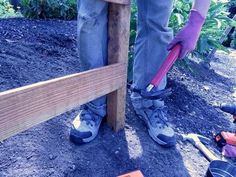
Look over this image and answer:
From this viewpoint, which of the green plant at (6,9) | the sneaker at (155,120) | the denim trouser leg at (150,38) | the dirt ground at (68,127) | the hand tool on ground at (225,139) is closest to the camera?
the dirt ground at (68,127)

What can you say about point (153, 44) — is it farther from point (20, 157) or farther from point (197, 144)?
point (20, 157)

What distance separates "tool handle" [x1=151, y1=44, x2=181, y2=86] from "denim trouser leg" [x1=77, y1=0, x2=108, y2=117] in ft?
1.29

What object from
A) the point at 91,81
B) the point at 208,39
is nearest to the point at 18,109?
the point at 91,81

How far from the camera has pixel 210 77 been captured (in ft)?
13.1

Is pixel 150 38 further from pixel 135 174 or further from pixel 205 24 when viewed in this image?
pixel 205 24

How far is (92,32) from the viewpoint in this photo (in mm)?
1797

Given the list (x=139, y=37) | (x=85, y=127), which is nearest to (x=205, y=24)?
(x=139, y=37)

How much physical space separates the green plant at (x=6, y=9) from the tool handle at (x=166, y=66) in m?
4.23

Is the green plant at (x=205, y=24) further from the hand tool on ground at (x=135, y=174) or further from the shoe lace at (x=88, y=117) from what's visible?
the hand tool on ground at (x=135, y=174)

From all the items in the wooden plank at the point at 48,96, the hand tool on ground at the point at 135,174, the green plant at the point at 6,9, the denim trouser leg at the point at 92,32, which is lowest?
the green plant at the point at 6,9

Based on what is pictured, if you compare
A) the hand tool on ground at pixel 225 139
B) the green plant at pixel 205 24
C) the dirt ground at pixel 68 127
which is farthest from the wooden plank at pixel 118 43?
the green plant at pixel 205 24

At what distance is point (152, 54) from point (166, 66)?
39 centimetres

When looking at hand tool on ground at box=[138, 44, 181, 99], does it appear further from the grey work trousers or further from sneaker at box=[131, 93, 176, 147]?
sneaker at box=[131, 93, 176, 147]

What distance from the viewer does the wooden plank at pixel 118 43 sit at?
5.80 feet
